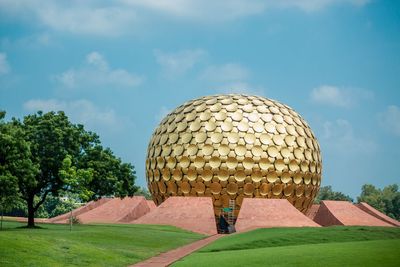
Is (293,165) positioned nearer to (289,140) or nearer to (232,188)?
(289,140)

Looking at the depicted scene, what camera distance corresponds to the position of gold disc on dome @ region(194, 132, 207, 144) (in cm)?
3712

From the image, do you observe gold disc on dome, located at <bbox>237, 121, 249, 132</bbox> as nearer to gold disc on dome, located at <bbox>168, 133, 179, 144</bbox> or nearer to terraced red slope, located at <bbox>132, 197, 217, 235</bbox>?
gold disc on dome, located at <bbox>168, 133, 179, 144</bbox>

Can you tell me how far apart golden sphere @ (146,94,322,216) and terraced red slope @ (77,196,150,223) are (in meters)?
2.21

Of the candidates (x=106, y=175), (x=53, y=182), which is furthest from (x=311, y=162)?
(x=53, y=182)

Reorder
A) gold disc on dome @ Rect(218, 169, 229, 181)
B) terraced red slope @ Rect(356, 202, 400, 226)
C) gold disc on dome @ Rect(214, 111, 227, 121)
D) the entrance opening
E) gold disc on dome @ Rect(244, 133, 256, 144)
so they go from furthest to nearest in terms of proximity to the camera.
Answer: terraced red slope @ Rect(356, 202, 400, 226)
gold disc on dome @ Rect(214, 111, 227, 121)
gold disc on dome @ Rect(244, 133, 256, 144)
gold disc on dome @ Rect(218, 169, 229, 181)
the entrance opening

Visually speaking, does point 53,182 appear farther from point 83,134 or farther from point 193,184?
point 193,184

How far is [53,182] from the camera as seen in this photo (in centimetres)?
2938

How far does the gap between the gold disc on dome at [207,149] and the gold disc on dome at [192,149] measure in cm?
56

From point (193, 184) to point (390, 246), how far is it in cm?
2172

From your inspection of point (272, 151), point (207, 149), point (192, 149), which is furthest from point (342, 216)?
point (192, 149)

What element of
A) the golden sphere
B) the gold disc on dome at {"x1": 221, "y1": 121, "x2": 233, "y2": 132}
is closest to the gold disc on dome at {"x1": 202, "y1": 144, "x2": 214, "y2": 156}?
the golden sphere

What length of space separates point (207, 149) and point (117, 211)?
861 cm

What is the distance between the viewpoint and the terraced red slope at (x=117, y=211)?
3897 centimetres

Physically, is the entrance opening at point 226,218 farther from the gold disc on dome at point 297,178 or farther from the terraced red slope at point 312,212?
the terraced red slope at point 312,212
